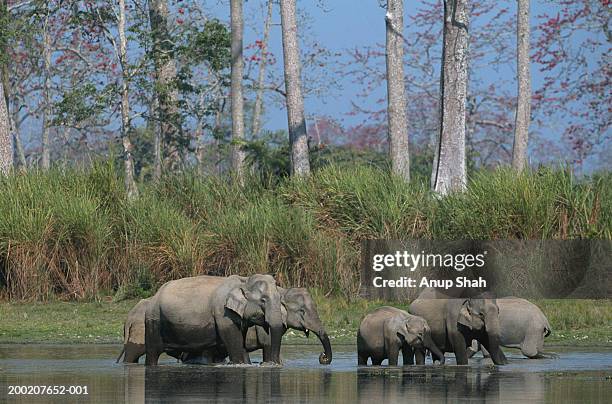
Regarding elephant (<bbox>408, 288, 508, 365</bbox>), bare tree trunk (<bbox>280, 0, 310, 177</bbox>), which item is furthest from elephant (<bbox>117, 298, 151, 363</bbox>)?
bare tree trunk (<bbox>280, 0, 310, 177</bbox>)

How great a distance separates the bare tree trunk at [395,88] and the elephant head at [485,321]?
1749cm

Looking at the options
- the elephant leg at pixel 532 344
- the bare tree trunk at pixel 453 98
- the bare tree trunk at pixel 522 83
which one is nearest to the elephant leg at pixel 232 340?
the elephant leg at pixel 532 344

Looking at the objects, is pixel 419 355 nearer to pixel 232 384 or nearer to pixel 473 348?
pixel 473 348

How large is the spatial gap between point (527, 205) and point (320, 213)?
175 inches

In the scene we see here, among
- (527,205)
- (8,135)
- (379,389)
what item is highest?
(8,135)

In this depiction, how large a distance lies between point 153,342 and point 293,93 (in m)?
17.6

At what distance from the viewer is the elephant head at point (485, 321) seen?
19.9 m

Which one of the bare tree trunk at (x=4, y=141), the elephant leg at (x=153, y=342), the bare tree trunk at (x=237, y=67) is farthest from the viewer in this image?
the bare tree trunk at (x=237, y=67)

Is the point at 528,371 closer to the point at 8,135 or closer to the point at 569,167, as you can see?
the point at 569,167

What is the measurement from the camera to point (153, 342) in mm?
19312

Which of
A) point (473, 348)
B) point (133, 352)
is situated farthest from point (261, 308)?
point (473, 348)

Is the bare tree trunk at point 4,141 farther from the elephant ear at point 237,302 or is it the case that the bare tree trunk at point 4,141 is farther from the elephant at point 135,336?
the elephant ear at point 237,302

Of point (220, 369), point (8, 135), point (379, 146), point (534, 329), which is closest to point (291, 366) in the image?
point (220, 369)

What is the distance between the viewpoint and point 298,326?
19.8 metres
